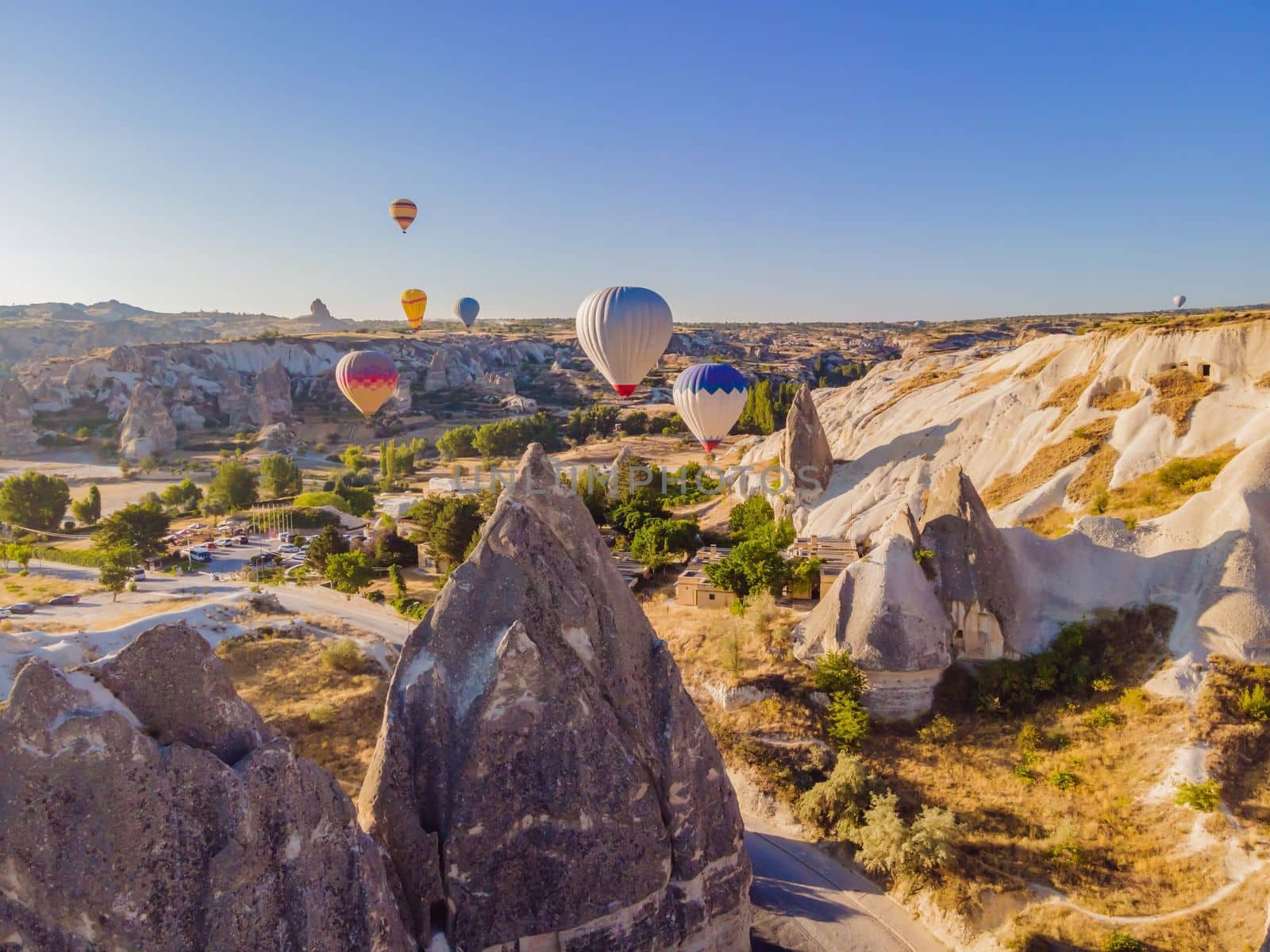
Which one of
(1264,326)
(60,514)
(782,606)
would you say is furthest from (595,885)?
(60,514)

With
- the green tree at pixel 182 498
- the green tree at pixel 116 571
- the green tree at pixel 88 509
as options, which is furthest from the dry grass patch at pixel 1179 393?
the green tree at pixel 88 509

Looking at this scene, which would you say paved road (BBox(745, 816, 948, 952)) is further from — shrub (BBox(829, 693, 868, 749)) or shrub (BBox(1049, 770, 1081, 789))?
shrub (BBox(1049, 770, 1081, 789))

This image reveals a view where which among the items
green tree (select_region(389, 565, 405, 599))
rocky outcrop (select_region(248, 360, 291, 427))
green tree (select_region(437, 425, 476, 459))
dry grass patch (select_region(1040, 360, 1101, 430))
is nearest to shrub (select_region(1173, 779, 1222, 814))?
dry grass patch (select_region(1040, 360, 1101, 430))

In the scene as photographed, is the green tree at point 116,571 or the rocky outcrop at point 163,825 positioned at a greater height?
the rocky outcrop at point 163,825

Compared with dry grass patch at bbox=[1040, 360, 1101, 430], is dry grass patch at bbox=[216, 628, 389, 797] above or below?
below

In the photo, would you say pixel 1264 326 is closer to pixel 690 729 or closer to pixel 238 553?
pixel 690 729

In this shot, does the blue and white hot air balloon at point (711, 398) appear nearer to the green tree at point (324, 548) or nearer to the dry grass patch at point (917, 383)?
the dry grass patch at point (917, 383)

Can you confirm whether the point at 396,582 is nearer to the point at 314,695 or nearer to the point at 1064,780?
the point at 314,695
